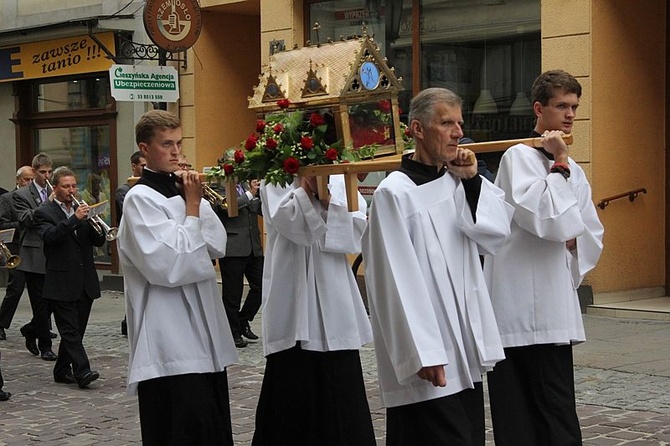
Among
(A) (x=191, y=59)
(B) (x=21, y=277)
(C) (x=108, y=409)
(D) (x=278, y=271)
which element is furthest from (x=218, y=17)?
(D) (x=278, y=271)

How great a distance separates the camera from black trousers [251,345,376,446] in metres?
6.49

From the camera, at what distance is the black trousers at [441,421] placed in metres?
5.21

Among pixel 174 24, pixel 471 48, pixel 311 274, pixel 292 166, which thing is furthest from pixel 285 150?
pixel 174 24

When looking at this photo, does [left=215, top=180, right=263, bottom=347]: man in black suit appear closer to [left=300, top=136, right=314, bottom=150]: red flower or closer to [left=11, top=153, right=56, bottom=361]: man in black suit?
[left=11, top=153, right=56, bottom=361]: man in black suit

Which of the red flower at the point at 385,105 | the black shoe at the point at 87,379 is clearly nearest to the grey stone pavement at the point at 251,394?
the black shoe at the point at 87,379

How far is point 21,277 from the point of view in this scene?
42.0 ft

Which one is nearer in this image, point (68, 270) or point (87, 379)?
point (87, 379)

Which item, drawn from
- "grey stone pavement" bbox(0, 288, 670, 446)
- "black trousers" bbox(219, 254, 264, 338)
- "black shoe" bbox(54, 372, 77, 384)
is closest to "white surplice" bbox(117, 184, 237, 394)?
"grey stone pavement" bbox(0, 288, 670, 446)

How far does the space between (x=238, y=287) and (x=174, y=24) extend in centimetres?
507

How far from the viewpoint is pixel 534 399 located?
620cm

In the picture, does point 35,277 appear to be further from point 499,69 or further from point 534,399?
point 534,399

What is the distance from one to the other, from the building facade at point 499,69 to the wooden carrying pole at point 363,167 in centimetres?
722

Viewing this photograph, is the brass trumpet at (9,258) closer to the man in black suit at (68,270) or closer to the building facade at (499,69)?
the man in black suit at (68,270)

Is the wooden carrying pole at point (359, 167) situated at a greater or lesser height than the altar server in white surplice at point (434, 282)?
greater
